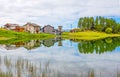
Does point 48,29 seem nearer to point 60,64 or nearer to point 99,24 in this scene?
point 99,24

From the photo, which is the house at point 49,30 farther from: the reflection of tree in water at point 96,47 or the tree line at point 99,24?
the reflection of tree in water at point 96,47

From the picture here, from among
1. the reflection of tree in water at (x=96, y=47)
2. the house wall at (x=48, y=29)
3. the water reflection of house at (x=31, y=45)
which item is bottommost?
the water reflection of house at (x=31, y=45)

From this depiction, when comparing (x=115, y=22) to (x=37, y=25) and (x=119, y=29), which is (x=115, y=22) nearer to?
(x=119, y=29)

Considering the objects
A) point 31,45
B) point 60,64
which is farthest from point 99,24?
point 60,64

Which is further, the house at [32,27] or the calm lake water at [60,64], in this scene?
the house at [32,27]

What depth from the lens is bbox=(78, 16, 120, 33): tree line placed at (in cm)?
14746

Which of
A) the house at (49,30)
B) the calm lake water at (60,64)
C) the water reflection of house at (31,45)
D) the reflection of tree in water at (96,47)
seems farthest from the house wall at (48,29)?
the calm lake water at (60,64)

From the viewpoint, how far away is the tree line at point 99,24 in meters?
147

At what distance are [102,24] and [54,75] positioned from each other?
435 feet

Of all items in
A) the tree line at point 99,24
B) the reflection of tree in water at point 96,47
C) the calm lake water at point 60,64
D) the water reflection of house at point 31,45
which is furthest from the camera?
the tree line at point 99,24

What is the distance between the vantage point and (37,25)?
497 feet

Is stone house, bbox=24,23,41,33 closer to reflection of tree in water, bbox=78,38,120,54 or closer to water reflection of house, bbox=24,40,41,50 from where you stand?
water reflection of house, bbox=24,40,41,50

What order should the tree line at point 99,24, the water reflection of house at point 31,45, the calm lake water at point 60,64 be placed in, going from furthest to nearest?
the tree line at point 99,24
the water reflection of house at point 31,45
the calm lake water at point 60,64

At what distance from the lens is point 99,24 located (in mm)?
148375
